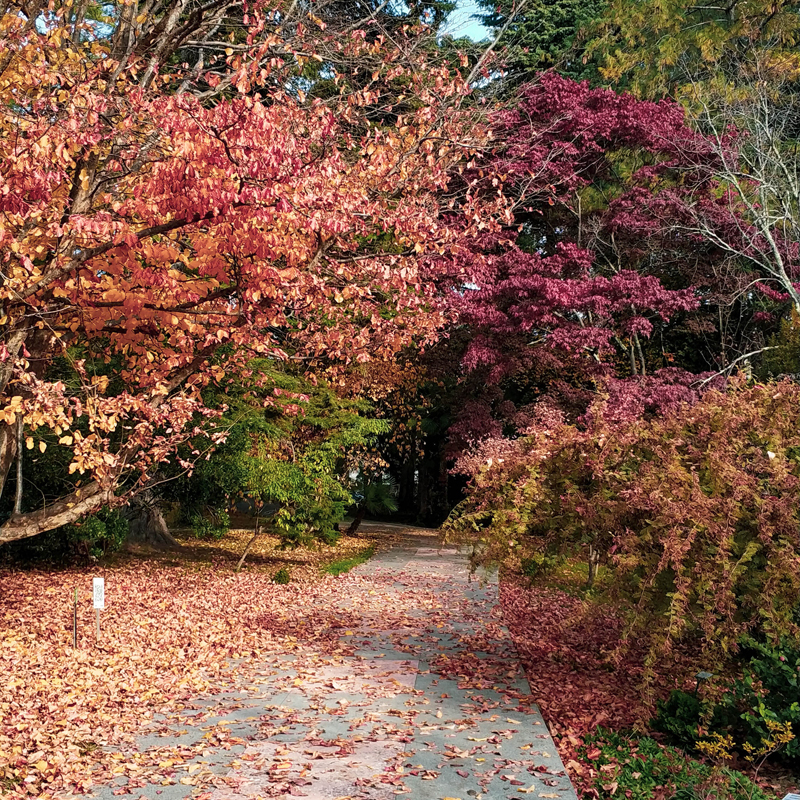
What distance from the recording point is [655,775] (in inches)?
204

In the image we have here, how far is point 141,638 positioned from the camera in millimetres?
8766

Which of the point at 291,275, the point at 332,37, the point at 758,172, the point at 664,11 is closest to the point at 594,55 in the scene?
the point at 664,11

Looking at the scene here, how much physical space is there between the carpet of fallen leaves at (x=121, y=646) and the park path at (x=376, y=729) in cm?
35

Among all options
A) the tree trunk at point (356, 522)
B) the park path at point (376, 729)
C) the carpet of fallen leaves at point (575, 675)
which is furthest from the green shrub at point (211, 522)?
the tree trunk at point (356, 522)

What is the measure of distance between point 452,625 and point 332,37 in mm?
6797

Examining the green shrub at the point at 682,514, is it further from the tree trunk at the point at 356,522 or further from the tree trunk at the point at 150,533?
the tree trunk at the point at 356,522

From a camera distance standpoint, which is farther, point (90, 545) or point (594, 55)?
point (594, 55)

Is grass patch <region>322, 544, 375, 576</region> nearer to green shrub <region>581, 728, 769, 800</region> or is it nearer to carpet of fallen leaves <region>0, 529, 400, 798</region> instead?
A: carpet of fallen leaves <region>0, 529, 400, 798</region>

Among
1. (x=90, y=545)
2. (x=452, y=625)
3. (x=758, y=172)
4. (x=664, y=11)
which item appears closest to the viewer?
(x=452, y=625)

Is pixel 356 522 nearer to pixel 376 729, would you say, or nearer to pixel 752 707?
pixel 376 729

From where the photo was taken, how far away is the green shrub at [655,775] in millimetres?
4719

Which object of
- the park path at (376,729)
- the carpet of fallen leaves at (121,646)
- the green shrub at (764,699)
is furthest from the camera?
the carpet of fallen leaves at (121,646)

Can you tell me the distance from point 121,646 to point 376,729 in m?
3.39

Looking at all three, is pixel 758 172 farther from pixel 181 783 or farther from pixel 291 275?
pixel 181 783
